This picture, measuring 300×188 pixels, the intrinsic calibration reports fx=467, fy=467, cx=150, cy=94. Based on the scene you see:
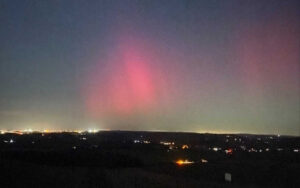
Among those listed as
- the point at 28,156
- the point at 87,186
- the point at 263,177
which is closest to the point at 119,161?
the point at 28,156

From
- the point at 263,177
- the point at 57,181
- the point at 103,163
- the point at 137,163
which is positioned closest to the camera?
the point at 57,181

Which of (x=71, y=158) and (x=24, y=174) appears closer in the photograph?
(x=24, y=174)

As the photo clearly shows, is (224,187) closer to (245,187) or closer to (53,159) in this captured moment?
(245,187)

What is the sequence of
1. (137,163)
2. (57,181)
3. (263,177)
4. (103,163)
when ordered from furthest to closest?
(137,163), (103,163), (263,177), (57,181)

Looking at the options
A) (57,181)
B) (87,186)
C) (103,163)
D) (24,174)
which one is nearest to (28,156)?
(103,163)

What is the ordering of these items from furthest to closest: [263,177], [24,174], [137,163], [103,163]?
[137,163]
[103,163]
[263,177]
[24,174]

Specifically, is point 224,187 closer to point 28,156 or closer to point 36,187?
point 36,187

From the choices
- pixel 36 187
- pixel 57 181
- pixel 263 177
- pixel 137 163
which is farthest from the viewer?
pixel 137 163

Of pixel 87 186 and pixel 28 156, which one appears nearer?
pixel 87 186
